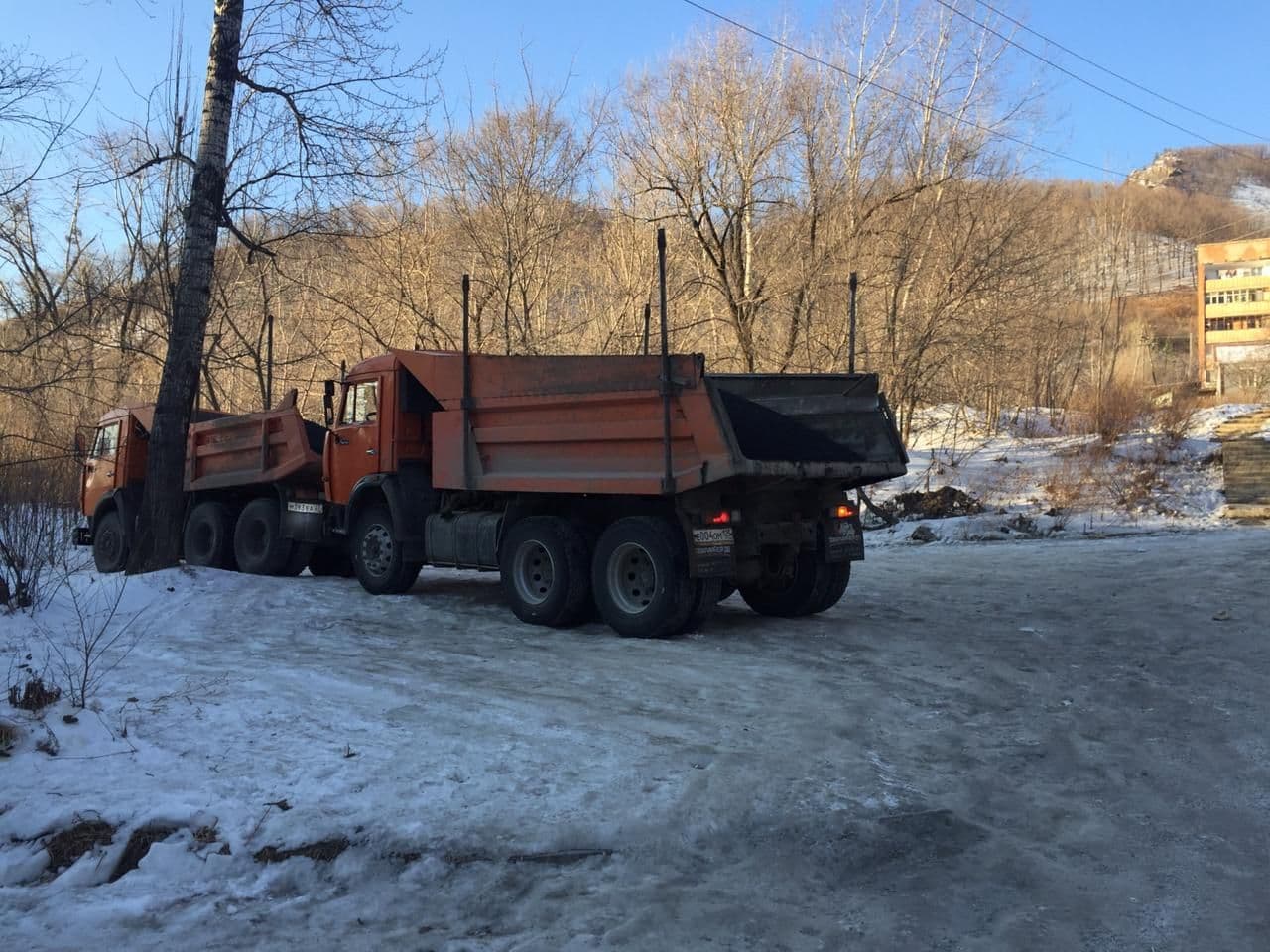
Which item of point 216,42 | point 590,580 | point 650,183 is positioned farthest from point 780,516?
point 650,183

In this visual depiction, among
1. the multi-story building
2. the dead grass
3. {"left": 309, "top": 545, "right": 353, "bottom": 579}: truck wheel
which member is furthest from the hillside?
{"left": 309, "top": 545, "right": 353, "bottom": 579}: truck wheel

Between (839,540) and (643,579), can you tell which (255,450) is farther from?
(839,540)

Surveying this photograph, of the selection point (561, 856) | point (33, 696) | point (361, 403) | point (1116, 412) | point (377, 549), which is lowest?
point (561, 856)

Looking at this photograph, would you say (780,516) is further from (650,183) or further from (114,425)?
(650,183)

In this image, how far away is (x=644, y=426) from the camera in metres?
8.66

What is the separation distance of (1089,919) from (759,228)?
2156 centimetres

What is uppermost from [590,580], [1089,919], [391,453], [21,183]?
[21,183]

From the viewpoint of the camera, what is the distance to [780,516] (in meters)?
9.34

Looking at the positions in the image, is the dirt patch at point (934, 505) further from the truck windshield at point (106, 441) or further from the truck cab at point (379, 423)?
the truck windshield at point (106, 441)

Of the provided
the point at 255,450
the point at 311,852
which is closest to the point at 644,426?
the point at 311,852

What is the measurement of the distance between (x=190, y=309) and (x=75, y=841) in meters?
8.70

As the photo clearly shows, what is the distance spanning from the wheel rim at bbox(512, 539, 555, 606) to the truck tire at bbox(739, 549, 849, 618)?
2.03 metres

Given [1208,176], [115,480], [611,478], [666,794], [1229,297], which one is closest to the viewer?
[666,794]

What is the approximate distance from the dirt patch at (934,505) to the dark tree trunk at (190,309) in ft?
46.8
